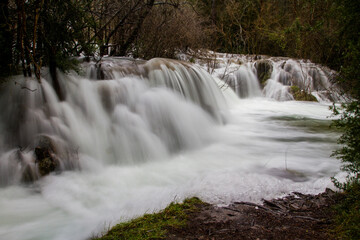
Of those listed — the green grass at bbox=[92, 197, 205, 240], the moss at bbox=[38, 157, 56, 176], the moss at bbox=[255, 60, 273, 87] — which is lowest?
the green grass at bbox=[92, 197, 205, 240]

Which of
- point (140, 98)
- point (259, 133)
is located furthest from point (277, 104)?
point (140, 98)

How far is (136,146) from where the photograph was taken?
4.76 m

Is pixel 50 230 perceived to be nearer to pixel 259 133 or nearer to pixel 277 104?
pixel 259 133

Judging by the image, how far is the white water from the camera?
3057mm

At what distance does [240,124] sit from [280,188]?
4.02 metres

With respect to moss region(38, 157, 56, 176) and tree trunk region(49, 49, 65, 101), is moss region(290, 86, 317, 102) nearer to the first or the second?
tree trunk region(49, 49, 65, 101)

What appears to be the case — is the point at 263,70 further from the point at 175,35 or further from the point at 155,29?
the point at 155,29

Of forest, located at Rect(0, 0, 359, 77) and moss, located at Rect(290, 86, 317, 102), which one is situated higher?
forest, located at Rect(0, 0, 359, 77)

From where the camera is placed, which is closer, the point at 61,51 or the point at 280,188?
the point at 280,188

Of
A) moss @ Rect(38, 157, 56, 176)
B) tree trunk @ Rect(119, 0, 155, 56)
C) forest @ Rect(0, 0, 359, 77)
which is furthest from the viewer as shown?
tree trunk @ Rect(119, 0, 155, 56)

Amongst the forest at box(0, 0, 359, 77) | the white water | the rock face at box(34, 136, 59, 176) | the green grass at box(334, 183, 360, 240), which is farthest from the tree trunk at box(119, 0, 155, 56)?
the green grass at box(334, 183, 360, 240)

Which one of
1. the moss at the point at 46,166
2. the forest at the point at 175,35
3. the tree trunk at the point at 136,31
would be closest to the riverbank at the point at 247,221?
the forest at the point at 175,35

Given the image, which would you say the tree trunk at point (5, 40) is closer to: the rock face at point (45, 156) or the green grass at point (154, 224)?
the rock face at point (45, 156)

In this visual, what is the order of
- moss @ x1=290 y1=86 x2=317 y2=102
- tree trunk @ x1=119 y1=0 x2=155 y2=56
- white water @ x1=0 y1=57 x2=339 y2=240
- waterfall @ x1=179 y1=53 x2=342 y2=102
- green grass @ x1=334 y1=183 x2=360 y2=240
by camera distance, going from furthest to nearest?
waterfall @ x1=179 y1=53 x2=342 y2=102, moss @ x1=290 y1=86 x2=317 y2=102, tree trunk @ x1=119 y1=0 x2=155 y2=56, white water @ x1=0 y1=57 x2=339 y2=240, green grass @ x1=334 y1=183 x2=360 y2=240
